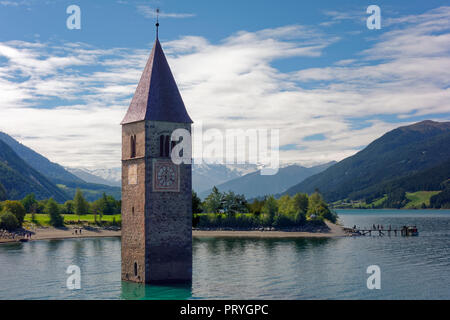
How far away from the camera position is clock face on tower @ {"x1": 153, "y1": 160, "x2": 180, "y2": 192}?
158 feet

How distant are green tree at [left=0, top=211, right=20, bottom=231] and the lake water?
→ 3069cm

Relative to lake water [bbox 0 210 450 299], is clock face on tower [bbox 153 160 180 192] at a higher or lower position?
higher

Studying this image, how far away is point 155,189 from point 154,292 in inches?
366

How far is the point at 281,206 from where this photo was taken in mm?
152000

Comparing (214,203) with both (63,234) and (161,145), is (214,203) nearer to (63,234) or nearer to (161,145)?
(63,234)

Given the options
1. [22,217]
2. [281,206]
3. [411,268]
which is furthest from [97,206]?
[411,268]

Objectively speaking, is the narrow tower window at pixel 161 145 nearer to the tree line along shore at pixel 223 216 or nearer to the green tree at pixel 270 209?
the tree line along shore at pixel 223 216

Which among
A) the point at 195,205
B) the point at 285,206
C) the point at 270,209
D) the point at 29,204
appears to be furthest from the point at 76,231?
the point at 285,206

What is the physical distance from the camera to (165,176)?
4875cm

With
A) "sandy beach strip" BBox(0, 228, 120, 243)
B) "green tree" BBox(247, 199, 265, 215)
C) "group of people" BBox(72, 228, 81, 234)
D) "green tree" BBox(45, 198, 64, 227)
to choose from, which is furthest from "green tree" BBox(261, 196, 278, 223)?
"green tree" BBox(45, 198, 64, 227)

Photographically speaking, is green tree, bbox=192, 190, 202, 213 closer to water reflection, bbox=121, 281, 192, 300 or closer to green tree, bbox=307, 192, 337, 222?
green tree, bbox=307, 192, 337, 222

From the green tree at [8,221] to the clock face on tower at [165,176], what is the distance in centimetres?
9549
